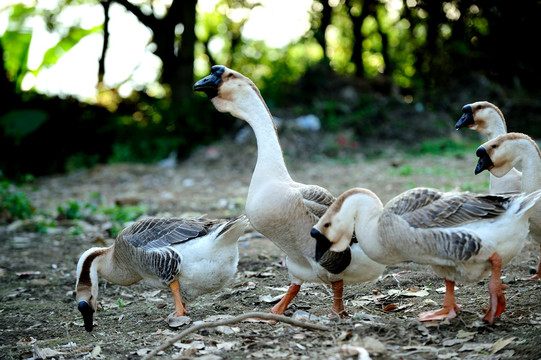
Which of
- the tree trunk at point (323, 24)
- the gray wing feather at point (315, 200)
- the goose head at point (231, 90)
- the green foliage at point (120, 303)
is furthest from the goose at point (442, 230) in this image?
the tree trunk at point (323, 24)

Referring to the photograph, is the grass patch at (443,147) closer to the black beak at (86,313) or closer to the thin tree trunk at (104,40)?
the black beak at (86,313)

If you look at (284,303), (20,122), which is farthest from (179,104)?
(284,303)

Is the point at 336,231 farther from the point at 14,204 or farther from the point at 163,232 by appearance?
the point at 14,204

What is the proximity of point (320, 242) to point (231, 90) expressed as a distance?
5.12 feet

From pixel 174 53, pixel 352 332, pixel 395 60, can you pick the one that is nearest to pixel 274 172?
pixel 352 332

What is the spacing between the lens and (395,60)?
27391mm

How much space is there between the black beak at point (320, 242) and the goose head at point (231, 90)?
→ 4.36 ft

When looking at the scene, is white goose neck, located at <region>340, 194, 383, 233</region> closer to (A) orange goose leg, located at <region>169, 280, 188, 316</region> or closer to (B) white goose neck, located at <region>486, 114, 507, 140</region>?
(A) orange goose leg, located at <region>169, 280, 188, 316</region>

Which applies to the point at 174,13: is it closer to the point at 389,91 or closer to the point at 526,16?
the point at 389,91

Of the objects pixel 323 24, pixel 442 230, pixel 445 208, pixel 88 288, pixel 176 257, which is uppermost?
pixel 323 24

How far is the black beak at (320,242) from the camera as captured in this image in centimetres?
399

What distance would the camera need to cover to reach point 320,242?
4035mm

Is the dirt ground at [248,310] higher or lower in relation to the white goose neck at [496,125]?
lower

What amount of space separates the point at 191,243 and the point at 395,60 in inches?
953
